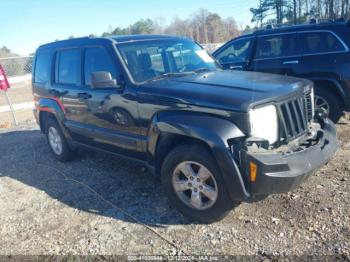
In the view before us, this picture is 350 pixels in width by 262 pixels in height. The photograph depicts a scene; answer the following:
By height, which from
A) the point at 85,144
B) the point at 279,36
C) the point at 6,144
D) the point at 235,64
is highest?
the point at 279,36

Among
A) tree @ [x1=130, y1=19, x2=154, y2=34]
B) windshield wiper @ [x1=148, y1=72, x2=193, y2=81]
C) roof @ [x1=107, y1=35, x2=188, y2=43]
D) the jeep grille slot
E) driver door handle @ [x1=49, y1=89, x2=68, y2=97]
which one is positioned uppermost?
tree @ [x1=130, y1=19, x2=154, y2=34]

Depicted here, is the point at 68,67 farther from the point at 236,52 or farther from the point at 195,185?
the point at 236,52

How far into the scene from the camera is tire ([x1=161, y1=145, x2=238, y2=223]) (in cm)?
346

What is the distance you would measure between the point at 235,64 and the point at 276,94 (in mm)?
3961

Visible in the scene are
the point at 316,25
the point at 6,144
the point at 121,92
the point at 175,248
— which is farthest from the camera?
the point at 6,144

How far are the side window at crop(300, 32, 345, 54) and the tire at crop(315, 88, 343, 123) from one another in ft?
2.32

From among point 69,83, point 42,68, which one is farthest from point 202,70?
point 42,68

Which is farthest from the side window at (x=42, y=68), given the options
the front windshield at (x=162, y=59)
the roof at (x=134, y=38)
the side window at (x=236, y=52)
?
the side window at (x=236, y=52)

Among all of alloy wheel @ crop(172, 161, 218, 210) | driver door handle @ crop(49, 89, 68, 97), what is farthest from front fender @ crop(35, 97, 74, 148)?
alloy wheel @ crop(172, 161, 218, 210)

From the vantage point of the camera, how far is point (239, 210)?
3.90m

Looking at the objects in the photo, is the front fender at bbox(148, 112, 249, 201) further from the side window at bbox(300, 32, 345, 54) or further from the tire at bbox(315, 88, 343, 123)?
the side window at bbox(300, 32, 345, 54)

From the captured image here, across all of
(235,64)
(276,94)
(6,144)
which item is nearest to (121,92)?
(276,94)

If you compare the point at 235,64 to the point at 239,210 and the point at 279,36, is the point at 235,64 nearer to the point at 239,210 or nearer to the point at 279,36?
the point at 279,36

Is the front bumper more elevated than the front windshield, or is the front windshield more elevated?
the front windshield
